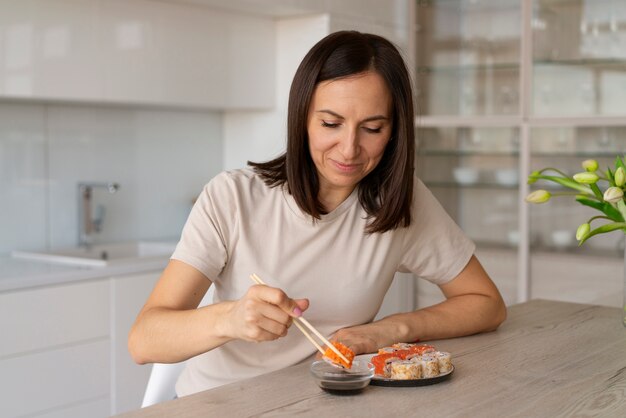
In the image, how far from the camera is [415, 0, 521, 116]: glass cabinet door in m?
4.06

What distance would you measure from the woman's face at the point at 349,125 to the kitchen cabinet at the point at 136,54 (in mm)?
1620

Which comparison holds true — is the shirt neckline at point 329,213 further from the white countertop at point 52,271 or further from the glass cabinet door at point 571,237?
the glass cabinet door at point 571,237

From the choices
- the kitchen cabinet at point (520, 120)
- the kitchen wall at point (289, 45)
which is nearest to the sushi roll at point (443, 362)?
the kitchen wall at point (289, 45)

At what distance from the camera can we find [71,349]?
9.57 ft

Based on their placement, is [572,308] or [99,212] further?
[99,212]

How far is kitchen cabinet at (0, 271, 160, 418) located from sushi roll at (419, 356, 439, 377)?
5.64 ft

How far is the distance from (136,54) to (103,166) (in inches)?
23.3

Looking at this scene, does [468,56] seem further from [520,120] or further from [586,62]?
[586,62]

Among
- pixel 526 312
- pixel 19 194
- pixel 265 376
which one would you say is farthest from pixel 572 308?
pixel 19 194

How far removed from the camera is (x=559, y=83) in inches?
154

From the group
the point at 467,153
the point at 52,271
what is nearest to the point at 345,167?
the point at 52,271

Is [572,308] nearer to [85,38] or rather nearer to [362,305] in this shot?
[362,305]

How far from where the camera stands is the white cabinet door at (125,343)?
10.1 ft

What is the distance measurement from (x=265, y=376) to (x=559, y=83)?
2856 mm
